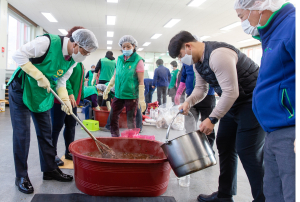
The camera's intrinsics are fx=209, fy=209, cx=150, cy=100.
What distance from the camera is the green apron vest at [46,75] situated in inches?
58.2

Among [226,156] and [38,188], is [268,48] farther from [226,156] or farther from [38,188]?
[38,188]

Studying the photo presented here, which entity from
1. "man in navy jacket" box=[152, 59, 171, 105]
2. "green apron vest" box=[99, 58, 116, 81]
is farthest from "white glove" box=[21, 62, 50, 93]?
"man in navy jacket" box=[152, 59, 171, 105]

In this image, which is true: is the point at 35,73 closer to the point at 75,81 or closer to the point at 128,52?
the point at 75,81

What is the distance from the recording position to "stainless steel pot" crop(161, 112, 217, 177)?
1248 mm

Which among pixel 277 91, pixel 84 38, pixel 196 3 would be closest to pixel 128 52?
pixel 84 38

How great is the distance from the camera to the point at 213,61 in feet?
3.82

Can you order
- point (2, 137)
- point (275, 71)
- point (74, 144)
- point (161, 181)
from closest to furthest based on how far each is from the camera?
1. point (275, 71)
2. point (161, 181)
3. point (74, 144)
4. point (2, 137)

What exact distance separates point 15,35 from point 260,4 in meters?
8.05

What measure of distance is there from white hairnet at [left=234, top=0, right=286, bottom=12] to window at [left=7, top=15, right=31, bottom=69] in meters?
6.17

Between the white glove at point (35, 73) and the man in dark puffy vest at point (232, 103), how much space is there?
903 mm

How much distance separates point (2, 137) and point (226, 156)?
2.87 m

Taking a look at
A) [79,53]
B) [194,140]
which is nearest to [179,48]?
[194,140]

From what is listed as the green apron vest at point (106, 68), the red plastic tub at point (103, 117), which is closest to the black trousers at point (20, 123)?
the red plastic tub at point (103, 117)

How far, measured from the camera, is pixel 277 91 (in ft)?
2.47
